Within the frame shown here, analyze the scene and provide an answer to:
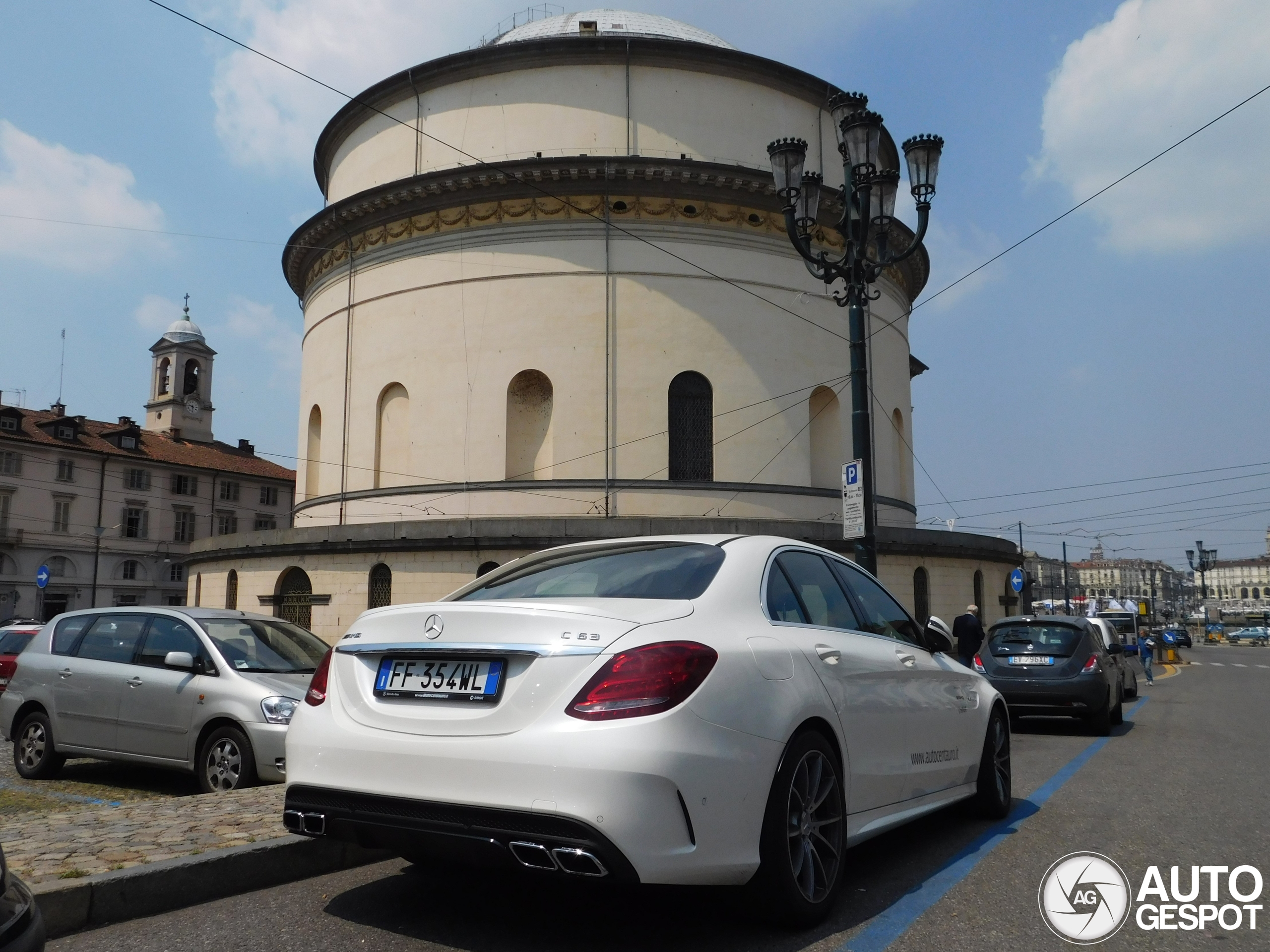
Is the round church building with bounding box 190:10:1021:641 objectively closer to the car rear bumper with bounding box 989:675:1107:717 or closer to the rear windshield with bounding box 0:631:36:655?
the rear windshield with bounding box 0:631:36:655

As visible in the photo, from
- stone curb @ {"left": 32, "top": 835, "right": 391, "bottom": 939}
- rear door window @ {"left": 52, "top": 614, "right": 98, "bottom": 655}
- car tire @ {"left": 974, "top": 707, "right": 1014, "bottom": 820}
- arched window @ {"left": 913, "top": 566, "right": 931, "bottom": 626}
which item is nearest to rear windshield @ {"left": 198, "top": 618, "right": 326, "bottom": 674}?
rear door window @ {"left": 52, "top": 614, "right": 98, "bottom": 655}

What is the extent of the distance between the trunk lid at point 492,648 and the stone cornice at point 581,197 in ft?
70.4

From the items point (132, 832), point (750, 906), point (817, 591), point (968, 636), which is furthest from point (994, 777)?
point (968, 636)

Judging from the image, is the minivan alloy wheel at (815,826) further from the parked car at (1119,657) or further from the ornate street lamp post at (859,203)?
the parked car at (1119,657)

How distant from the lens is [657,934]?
13.1 ft

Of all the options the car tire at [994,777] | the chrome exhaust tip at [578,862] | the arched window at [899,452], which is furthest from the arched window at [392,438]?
the chrome exhaust tip at [578,862]

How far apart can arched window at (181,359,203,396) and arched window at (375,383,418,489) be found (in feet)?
170

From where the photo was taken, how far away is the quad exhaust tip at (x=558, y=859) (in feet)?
11.0

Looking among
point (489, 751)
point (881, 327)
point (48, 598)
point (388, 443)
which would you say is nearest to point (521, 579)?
point (489, 751)

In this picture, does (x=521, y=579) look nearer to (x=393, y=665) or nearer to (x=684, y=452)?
(x=393, y=665)

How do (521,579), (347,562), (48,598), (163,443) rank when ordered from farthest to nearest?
(163,443)
(48,598)
(347,562)
(521,579)

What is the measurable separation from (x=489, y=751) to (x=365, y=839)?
722 millimetres

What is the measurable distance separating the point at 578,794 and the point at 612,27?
3173 centimetres

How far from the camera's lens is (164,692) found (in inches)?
321
